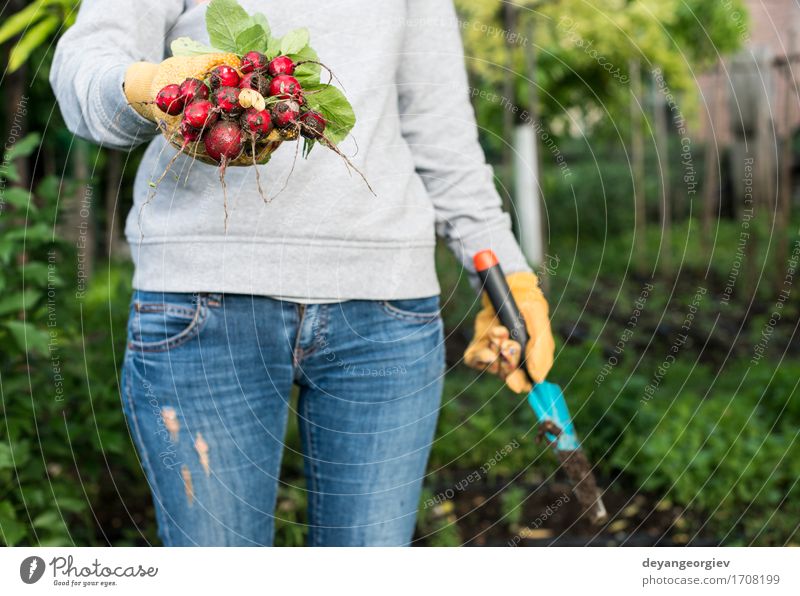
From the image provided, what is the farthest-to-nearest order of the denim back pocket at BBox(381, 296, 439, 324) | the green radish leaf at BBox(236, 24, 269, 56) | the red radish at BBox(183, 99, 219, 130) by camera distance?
the denim back pocket at BBox(381, 296, 439, 324), the green radish leaf at BBox(236, 24, 269, 56), the red radish at BBox(183, 99, 219, 130)

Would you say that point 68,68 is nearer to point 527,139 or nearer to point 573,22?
point 573,22

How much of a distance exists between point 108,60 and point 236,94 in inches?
9.5

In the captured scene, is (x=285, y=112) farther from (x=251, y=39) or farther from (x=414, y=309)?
(x=414, y=309)

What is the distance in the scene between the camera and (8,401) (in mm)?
2232

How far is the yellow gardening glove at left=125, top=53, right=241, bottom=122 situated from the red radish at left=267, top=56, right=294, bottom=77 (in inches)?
1.8

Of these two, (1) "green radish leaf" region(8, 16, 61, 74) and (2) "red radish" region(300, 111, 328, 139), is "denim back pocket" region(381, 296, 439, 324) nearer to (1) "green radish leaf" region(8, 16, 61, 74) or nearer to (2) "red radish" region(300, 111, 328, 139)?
(2) "red radish" region(300, 111, 328, 139)

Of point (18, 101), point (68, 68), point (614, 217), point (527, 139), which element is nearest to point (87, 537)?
point (18, 101)

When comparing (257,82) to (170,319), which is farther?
(170,319)

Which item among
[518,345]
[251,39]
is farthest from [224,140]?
[518,345]

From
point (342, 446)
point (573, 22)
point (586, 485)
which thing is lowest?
point (586, 485)

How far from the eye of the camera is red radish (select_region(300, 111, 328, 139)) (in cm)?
117

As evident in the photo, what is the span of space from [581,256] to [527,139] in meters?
1.89

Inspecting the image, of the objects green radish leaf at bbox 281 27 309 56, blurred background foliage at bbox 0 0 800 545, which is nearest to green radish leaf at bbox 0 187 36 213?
blurred background foliage at bbox 0 0 800 545

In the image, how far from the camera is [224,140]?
3.63 feet
